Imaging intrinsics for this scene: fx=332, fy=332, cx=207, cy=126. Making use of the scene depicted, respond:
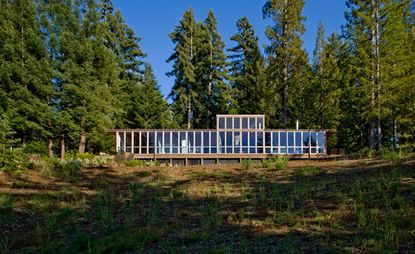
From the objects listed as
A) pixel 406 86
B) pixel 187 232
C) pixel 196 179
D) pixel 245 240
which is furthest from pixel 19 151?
pixel 406 86

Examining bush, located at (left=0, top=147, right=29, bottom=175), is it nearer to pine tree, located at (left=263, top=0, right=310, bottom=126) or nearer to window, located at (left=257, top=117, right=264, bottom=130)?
window, located at (left=257, top=117, right=264, bottom=130)

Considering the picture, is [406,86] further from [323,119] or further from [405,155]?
[405,155]

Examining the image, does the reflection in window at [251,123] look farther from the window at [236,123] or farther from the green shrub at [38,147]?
the green shrub at [38,147]

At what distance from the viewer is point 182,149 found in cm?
2673

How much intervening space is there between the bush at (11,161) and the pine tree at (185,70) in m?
23.5

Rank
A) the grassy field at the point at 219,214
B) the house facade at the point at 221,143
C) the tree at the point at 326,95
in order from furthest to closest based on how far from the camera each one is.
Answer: the tree at the point at 326,95, the house facade at the point at 221,143, the grassy field at the point at 219,214

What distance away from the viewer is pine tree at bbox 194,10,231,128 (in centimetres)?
3572

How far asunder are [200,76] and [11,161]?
26424mm

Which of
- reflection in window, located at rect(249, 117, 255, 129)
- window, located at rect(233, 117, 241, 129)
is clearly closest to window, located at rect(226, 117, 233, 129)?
window, located at rect(233, 117, 241, 129)

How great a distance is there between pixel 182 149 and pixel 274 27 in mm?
12973

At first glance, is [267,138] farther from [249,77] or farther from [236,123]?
[249,77]

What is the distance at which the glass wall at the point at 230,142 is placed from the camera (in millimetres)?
26453

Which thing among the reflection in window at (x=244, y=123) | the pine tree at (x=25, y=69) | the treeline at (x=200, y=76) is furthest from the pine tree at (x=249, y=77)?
the pine tree at (x=25, y=69)

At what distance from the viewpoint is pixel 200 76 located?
36.3 meters
